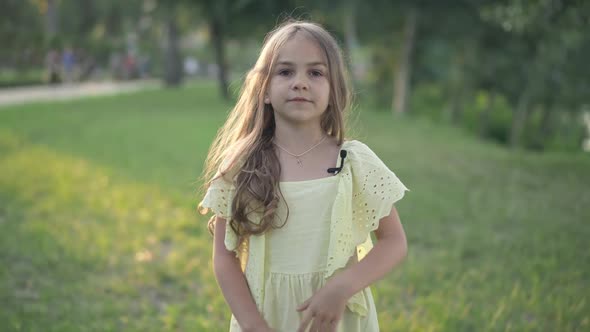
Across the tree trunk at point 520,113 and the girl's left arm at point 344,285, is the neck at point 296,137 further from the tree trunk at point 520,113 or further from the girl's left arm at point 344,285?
the tree trunk at point 520,113

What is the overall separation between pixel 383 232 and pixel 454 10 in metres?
17.2

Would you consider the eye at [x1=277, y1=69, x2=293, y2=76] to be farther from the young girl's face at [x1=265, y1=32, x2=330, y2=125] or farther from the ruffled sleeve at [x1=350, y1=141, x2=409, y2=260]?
the ruffled sleeve at [x1=350, y1=141, x2=409, y2=260]

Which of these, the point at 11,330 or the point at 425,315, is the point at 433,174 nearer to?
the point at 425,315

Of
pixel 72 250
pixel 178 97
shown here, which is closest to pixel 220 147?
pixel 72 250

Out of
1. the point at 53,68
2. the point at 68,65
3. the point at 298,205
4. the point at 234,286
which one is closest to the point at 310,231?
the point at 298,205

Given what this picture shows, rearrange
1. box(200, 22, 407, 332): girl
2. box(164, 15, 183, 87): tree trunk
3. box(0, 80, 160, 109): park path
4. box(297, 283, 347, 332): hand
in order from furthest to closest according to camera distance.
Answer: box(164, 15, 183, 87): tree trunk → box(0, 80, 160, 109): park path → box(200, 22, 407, 332): girl → box(297, 283, 347, 332): hand

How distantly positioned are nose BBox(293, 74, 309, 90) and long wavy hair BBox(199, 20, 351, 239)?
0.35ft

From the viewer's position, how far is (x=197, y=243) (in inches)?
211

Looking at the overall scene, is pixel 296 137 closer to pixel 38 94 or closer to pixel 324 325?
A: pixel 324 325

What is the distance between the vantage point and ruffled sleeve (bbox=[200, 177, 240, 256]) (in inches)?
76.7

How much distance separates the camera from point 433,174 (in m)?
8.71

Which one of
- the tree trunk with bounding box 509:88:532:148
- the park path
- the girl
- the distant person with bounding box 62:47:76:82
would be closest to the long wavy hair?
the girl

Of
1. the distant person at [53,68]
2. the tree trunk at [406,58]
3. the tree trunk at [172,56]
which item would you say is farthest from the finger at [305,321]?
the tree trunk at [172,56]

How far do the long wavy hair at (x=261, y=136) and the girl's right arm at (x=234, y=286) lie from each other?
0.09 metres
